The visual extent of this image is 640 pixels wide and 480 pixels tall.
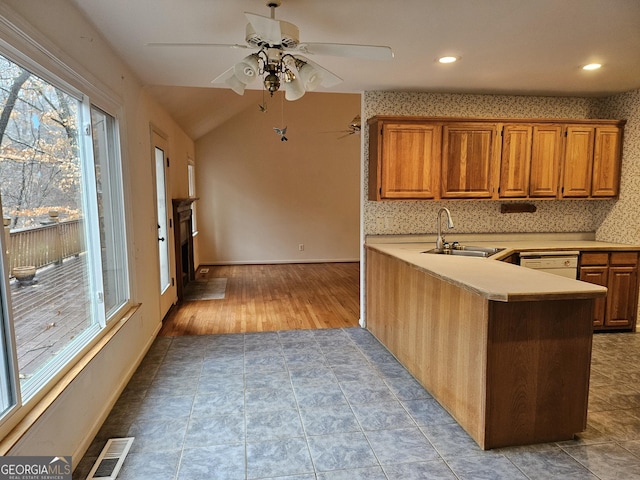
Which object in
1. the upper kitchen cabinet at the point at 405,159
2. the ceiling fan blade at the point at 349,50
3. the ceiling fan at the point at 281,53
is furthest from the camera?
the upper kitchen cabinet at the point at 405,159

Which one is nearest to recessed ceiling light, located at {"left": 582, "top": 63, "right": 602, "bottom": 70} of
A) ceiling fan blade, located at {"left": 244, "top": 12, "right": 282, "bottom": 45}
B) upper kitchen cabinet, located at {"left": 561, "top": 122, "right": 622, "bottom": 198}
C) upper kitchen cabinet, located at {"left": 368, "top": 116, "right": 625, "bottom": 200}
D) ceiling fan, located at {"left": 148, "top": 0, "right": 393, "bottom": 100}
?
upper kitchen cabinet, located at {"left": 368, "top": 116, "right": 625, "bottom": 200}

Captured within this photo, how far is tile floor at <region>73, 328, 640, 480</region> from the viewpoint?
207cm

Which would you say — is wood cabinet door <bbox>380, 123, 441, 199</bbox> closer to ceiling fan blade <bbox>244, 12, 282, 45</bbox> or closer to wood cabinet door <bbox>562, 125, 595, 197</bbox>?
wood cabinet door <bbox>562, 125, 595, 197</bbox>

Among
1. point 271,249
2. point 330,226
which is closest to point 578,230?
point 330,226

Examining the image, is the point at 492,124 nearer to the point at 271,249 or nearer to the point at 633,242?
the point at 633,242

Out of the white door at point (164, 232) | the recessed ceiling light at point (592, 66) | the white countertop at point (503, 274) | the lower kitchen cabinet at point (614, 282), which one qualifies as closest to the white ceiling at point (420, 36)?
the recessed ceiling light at point (592, 66)

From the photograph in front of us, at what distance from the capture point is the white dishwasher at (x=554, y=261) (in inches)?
151

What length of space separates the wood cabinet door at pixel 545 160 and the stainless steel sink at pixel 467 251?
84 centimetres

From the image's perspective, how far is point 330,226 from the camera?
8391 mm

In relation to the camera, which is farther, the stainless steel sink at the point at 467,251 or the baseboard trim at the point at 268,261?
the baseboard trim at the point at 268,261

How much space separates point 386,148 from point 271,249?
477 centimetres

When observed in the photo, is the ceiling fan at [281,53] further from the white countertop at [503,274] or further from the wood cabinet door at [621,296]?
the wood cabinet door at [621,296]

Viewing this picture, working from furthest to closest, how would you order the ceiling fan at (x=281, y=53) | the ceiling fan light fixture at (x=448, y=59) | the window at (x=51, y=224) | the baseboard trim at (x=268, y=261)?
the baseboard trim at (x=268, y=261) → the ceiling fan light fixture at (x=448, y=59) → the ceiling fan at (x=281, y=53) → the window at (x=51, y=224)

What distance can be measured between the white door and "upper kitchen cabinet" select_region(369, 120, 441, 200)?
237 cm
